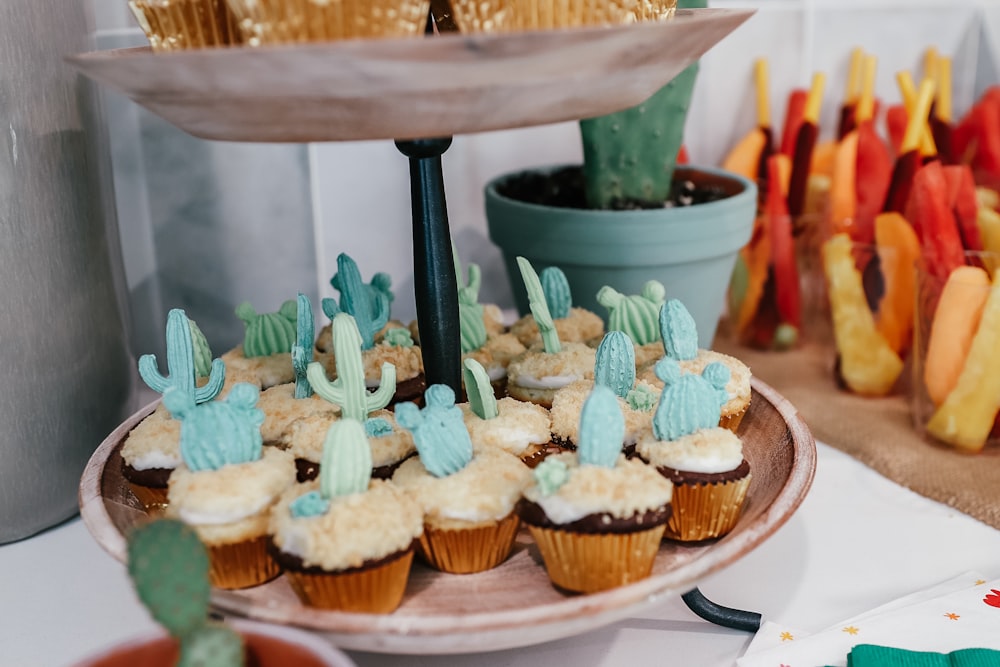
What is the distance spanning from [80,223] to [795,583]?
0.62 metres

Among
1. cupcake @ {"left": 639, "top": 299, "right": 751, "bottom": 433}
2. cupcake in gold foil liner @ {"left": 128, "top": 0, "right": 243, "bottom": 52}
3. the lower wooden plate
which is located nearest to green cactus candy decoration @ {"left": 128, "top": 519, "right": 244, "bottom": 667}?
the lower wooden plate

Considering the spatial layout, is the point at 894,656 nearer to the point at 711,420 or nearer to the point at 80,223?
the point at 711,420

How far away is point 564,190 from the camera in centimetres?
100

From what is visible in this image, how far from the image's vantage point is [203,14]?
49cm

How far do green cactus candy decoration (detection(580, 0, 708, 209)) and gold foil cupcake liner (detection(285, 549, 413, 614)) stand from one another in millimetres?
535

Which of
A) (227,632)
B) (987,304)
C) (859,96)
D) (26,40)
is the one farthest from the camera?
(859,96)

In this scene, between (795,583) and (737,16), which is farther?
(795,583)

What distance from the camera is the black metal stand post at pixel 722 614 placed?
1.93 feet

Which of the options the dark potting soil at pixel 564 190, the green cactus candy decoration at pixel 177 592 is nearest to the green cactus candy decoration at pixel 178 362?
the green cactus candy decoration at pixel 177 592

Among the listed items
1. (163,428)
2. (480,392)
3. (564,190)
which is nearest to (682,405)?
(480,392)

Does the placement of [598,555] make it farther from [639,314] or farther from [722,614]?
[639,314]

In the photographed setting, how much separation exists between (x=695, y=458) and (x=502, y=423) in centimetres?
13

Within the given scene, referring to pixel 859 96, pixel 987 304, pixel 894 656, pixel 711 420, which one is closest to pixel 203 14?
pixel 711 420

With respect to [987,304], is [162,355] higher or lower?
lower
